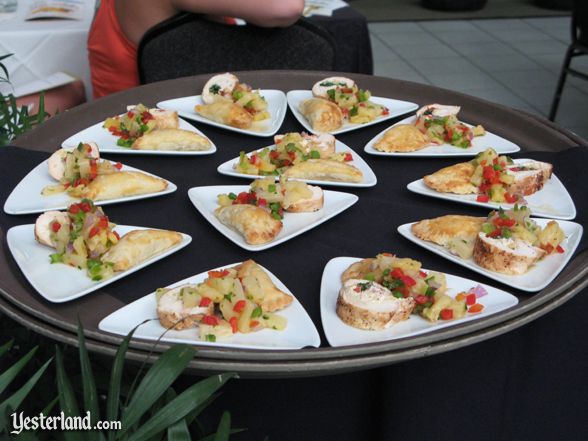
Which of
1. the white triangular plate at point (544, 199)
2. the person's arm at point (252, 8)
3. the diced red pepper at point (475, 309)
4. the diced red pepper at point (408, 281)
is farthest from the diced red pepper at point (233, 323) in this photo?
the person's arm at point (252, 8)

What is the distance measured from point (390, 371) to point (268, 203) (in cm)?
47

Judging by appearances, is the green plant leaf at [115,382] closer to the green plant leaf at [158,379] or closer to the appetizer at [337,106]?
the green plant leaf at [158,379]

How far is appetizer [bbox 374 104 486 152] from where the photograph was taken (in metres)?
1.96

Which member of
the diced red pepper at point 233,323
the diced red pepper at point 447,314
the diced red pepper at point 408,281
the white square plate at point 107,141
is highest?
the diced red pepper at point 408,281

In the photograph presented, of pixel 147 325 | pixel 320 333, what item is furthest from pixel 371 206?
pixel 147 325

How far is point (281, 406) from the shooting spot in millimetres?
1561

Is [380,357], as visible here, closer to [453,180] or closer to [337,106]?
[453,180]

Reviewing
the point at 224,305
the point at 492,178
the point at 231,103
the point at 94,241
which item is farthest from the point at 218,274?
the point at 231,103

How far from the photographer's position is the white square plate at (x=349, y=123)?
83.3 inches

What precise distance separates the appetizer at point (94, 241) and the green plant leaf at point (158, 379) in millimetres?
372

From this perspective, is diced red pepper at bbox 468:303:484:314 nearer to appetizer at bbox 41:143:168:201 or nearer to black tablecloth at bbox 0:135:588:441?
black tablecloth at bbox 0:135:588:441

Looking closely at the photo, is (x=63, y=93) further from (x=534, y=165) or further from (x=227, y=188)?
(x=534, y=165)

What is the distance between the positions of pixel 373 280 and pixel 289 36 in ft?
5.54

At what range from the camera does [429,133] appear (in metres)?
2.02
